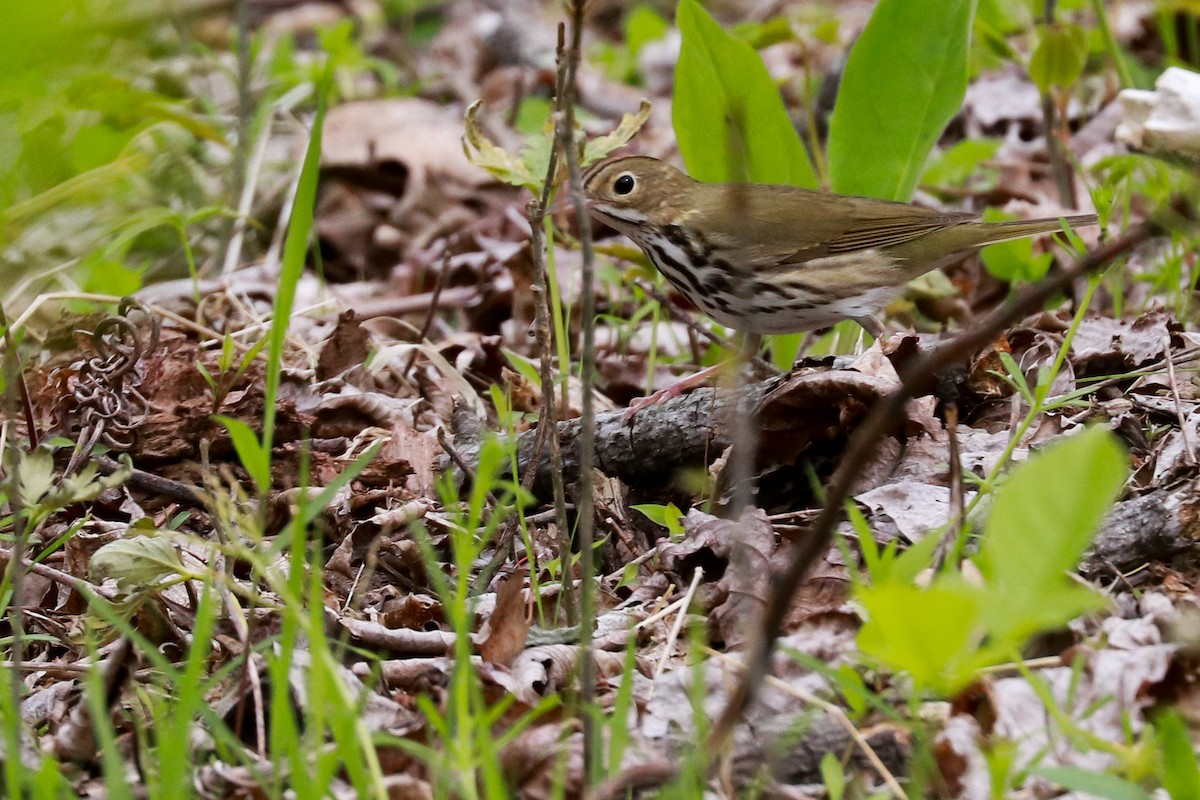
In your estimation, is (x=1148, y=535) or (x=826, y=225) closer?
(x=1148, y=535)

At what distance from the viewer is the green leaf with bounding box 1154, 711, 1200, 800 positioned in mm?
1657

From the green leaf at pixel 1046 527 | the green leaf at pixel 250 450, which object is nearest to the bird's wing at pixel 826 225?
the green leaf at pixel 250 450

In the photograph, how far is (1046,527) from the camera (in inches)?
62.0

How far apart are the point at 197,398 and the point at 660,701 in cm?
192

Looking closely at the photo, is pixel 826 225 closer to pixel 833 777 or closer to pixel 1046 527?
pixel 833 777

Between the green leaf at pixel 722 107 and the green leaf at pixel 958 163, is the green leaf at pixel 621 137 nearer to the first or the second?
the green leaf at pixel 722 107

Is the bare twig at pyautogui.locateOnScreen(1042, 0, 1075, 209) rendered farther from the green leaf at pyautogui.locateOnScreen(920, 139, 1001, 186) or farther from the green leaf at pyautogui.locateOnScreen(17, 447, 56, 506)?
the green leaf at pyautogui.locateOnScreen(17, 447, 56, 506)

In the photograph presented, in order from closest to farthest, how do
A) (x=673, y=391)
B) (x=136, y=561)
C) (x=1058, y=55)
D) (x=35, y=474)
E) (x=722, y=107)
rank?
(x=35, y=474), (x=136, y=561), (x=673, y=391), (x=722, y=107), (x=1058, y=55)

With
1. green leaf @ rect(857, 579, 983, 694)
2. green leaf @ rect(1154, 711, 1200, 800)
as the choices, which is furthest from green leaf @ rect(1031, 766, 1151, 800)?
green leaf @ rect(857, 579, 983, 694)

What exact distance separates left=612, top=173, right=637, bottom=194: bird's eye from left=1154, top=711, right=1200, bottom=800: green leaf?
8.78ft

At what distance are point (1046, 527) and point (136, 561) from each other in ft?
5.34

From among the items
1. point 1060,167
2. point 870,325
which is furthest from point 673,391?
point 1060,167

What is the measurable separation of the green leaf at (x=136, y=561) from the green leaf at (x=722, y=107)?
2.03 metres

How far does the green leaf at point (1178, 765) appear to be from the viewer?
1.66 meters
